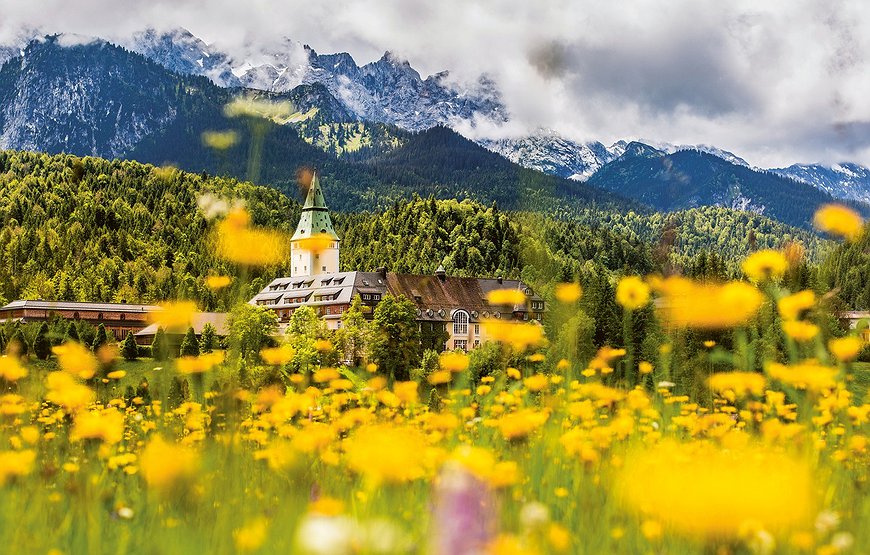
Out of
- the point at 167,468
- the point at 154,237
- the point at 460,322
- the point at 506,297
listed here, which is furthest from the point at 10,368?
the point at 154,237

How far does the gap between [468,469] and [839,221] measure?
3749 millimetres

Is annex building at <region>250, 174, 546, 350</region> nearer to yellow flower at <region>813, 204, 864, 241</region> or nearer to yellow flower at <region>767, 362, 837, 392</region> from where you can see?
yellow flower at <region>813, 204, 864, 241</region>

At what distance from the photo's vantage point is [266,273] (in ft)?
387

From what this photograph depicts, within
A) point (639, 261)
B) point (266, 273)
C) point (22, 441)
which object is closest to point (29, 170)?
point (266, 273)

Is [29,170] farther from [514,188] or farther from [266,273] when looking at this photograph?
[514,188]

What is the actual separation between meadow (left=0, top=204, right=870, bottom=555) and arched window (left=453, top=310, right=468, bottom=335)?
81080 millimetres

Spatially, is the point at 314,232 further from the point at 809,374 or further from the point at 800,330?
the point at 809,374

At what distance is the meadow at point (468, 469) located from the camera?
239cm

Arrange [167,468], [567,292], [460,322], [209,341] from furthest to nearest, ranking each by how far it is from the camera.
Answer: [460,322] → [209,341] → [567,292] → [167,468]

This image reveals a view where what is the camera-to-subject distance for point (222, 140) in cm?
466

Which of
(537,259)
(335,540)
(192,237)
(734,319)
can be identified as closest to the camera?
(335,540)

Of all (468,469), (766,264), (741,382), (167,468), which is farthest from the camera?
(766,264)

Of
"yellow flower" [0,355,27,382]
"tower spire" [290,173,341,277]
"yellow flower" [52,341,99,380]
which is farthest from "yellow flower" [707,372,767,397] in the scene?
"tower spire" [290,173,341,277]

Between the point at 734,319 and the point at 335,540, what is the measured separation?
373 cm
